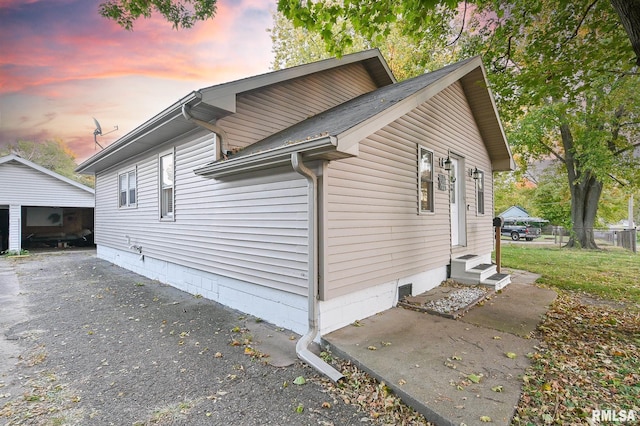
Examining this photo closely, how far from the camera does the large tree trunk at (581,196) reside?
15711 millimetres

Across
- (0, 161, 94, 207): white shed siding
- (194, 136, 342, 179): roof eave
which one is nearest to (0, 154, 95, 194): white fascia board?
(0, 161, 94, 207): white shed siding


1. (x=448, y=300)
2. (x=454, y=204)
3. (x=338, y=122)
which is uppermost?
(x=338, y=122)

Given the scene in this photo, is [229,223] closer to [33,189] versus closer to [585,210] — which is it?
[33,189]

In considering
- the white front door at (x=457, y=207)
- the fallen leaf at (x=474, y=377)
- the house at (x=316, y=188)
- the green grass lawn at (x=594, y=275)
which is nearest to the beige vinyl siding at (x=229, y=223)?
the house at (x=316, y=188)

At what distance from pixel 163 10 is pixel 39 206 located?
1411 centimetres

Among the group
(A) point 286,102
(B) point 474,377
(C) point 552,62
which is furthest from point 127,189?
(C) point 552,62

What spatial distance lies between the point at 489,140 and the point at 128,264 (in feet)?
39.0

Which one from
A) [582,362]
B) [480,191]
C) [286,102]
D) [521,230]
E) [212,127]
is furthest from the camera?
[521,230]

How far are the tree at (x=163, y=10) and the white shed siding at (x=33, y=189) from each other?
40.0 ft

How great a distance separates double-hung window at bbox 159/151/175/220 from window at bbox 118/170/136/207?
224cm

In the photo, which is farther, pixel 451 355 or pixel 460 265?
pixel 460 265

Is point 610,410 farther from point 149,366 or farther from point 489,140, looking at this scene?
point 489,140

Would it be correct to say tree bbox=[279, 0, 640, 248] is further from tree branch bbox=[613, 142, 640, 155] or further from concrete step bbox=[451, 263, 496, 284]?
concrete step bbox=[451, 263, 496, 284]

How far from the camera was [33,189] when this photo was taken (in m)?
14.6
